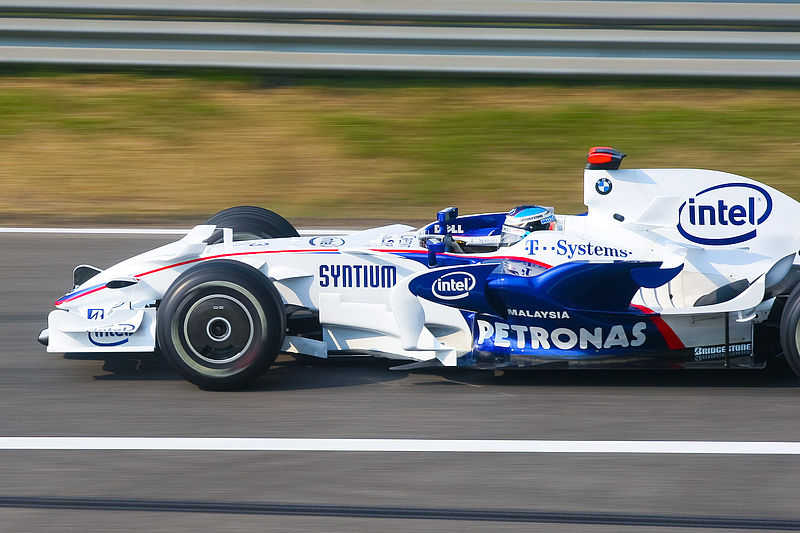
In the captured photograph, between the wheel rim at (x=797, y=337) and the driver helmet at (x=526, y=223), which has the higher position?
the driver helmet at (x=526, y=223)

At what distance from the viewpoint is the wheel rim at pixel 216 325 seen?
475cm

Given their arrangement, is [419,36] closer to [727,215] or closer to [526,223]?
[526,223]

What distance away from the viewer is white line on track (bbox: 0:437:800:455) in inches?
167

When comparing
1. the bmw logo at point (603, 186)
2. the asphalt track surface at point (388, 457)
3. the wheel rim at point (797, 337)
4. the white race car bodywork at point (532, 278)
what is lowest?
the asphalt track surface at point (388, 457)

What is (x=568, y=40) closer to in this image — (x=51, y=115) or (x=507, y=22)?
(x=507, y=22)

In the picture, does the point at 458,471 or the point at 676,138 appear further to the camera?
the point at 676,138

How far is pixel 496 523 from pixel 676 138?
648 cm

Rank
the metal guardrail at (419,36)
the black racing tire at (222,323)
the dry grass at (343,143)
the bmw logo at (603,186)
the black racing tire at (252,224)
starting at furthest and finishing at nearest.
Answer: the metal guardrail at (419,36) < the dry grass at (343,143) < the black racing tire at (252,224) < the bmw logo at (603,186) < the black racing tire at (222,323)

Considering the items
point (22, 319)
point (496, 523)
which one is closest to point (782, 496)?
point (496, 523)

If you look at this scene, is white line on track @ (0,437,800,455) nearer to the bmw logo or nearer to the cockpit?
the cockpit

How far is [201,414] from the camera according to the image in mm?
4625

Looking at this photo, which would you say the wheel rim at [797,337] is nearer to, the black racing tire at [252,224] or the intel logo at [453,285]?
the intel logo at [453,285]

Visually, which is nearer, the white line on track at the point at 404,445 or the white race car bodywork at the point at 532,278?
the white line on track at the point at 404,445

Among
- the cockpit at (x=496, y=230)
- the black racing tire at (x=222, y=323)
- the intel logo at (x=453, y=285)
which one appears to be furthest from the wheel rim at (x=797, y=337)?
the black racing tire at (x=222, y=323)
